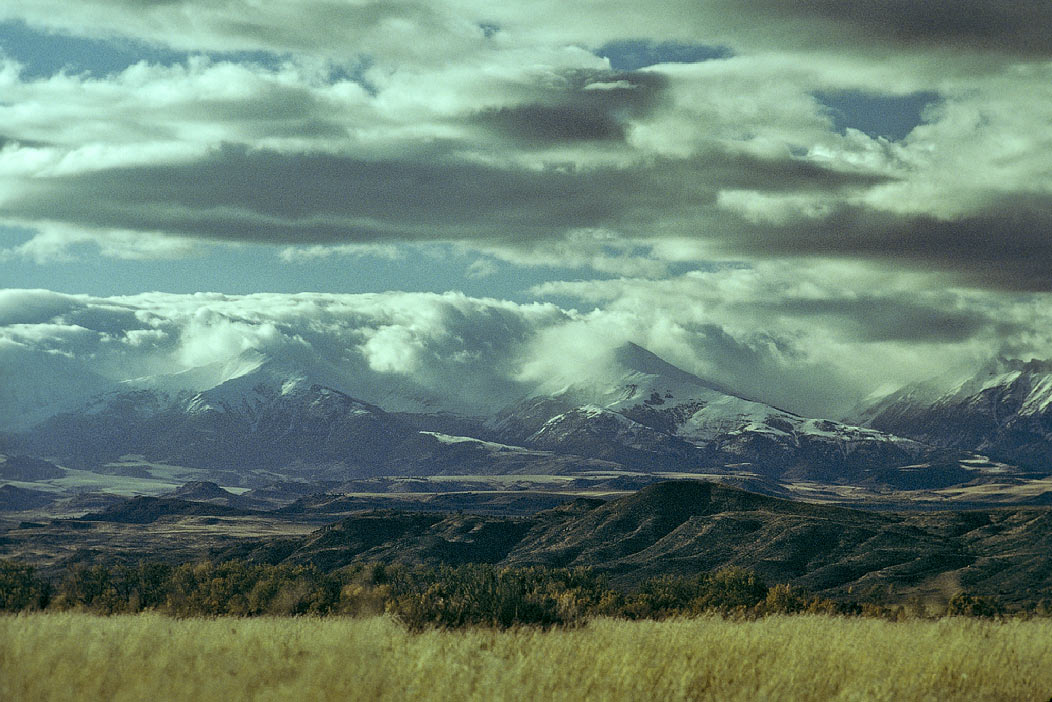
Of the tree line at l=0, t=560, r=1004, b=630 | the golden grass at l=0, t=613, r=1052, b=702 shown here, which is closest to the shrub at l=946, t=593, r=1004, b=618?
the tree line at l=0, t=560, r=1004, b=630

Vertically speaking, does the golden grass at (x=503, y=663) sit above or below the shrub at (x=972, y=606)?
above

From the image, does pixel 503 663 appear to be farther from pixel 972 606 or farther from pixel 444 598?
pixel 972 606

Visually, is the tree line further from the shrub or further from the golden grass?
the golden grass

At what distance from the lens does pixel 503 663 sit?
1516 cm

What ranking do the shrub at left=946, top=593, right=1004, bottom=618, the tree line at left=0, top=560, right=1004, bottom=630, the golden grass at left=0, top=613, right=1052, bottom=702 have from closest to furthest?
the golden grass at left=0, top=613, right=1052, bottom=702, the tree line at left=0, top=560, right=1004, bottom=630, the shrub at left=946, top=593, right=1004, bottom=618

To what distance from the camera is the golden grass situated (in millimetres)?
13273

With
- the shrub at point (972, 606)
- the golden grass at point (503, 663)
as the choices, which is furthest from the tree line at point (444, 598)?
the golden grass at point (503, 663)

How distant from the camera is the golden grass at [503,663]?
523 inches

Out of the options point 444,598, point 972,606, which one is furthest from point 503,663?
point 972,606

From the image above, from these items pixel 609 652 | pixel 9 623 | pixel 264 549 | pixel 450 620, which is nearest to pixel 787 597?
pixel 450 620

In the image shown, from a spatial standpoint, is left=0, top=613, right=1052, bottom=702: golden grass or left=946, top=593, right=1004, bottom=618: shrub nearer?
left=0, top=613, right=1052, bottom=702: golden grass

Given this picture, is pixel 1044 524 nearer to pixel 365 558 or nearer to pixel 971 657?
pixel 365 558

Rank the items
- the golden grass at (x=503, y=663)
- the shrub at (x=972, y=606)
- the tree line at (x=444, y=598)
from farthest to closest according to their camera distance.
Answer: the shrub at (x=972, y=606)
the tree line at (x=444, y=598)
the golden grass at (x=503, y=663)

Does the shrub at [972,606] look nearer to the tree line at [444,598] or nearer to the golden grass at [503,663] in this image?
the tree line at [444,598]
